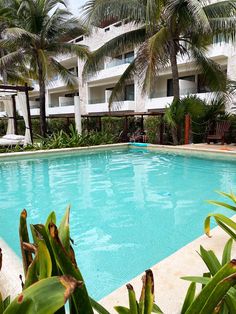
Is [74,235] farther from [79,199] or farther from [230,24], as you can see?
[230,24]

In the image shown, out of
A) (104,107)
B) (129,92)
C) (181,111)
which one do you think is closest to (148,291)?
(181,111)

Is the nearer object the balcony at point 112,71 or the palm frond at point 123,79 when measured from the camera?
the palm frond at point 123,79

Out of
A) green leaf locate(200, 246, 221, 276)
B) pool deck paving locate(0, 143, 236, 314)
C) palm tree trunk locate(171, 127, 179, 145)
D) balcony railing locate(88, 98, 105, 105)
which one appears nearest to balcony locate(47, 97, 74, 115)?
balcony railing locate(88, 98, 105, 105)

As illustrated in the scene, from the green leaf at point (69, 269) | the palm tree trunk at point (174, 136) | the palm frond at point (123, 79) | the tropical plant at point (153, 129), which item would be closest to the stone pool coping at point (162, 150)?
the palm tree trunk at point (174, 136)

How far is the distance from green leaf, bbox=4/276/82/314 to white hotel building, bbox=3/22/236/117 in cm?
1337

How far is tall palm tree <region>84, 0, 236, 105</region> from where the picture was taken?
945 cm

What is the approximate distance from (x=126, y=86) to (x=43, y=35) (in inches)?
399

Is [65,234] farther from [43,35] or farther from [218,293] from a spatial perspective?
[43,35]

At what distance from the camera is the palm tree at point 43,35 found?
1321 centimetres

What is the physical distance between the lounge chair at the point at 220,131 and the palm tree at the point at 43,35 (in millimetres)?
7573

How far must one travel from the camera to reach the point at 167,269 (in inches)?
88.8

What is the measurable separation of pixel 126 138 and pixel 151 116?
1.82 metres

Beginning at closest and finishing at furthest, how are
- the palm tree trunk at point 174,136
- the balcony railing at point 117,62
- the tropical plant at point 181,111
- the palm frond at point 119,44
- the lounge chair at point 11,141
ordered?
the lounge chair at point 11,141 < the tropical plant at point 181,111 < the palm frond at point 119,44 < the palm tree trunk at point 174,136 < the balcony railing at point 117,62

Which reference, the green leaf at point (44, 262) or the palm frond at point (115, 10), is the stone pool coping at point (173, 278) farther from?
the palm frond at point (115, 10)
